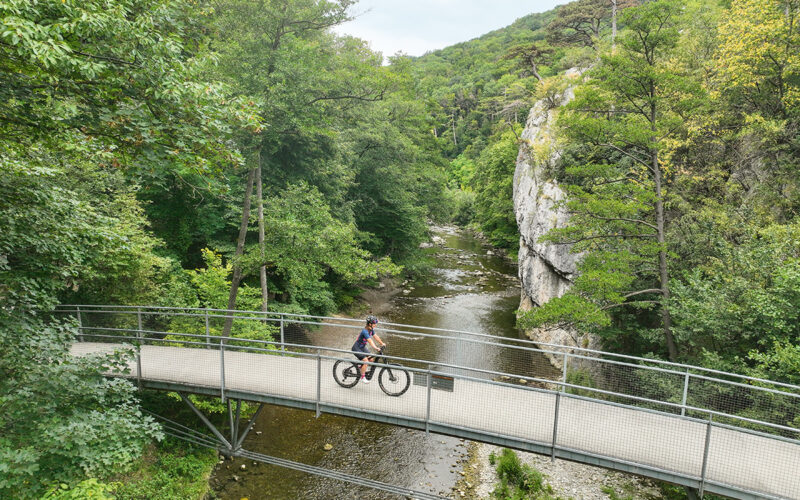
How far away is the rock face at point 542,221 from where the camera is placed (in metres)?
16.8

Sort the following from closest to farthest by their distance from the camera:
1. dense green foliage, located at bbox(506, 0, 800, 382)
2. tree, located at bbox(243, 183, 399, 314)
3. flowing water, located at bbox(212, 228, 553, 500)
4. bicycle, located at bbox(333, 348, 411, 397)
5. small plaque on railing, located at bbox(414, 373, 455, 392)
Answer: small plaque on railing, located at bbox(414, 373, 455, 392)
bicycle, located at bbox(333, 348, 411, 397)
dense green foliage, located at bbox(506, 0, 800, 382)
flowing water, located at bbox(212, 228, 553, 500)
tree, located at bbox(243, 183, 399, 314)

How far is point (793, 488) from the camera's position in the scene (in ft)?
19.6

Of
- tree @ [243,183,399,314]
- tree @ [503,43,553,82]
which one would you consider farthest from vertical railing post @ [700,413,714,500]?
tree @ [503,43,553,82]

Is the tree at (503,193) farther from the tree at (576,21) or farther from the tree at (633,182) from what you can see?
the tree at (633,182)

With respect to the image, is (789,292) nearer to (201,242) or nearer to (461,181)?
(201,242)

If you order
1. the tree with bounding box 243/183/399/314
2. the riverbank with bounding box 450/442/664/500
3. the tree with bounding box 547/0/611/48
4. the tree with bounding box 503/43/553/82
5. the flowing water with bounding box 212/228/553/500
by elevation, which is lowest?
the riverbank with bounding box 450/442/664/500

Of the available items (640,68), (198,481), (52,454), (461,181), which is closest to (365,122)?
(640,68)

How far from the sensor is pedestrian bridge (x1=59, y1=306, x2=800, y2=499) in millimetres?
6391

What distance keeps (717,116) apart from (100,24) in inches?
572

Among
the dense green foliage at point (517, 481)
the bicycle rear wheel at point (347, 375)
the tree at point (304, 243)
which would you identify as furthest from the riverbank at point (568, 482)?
the tree at point (304, 243)

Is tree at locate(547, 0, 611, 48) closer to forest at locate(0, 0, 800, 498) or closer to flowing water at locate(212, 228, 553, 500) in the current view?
forest at locate(0, 0, 800, 498)

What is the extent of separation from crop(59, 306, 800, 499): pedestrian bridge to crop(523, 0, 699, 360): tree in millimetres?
2045

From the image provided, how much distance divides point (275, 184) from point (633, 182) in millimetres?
12571

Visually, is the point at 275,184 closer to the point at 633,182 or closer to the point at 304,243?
the point at 304,243
